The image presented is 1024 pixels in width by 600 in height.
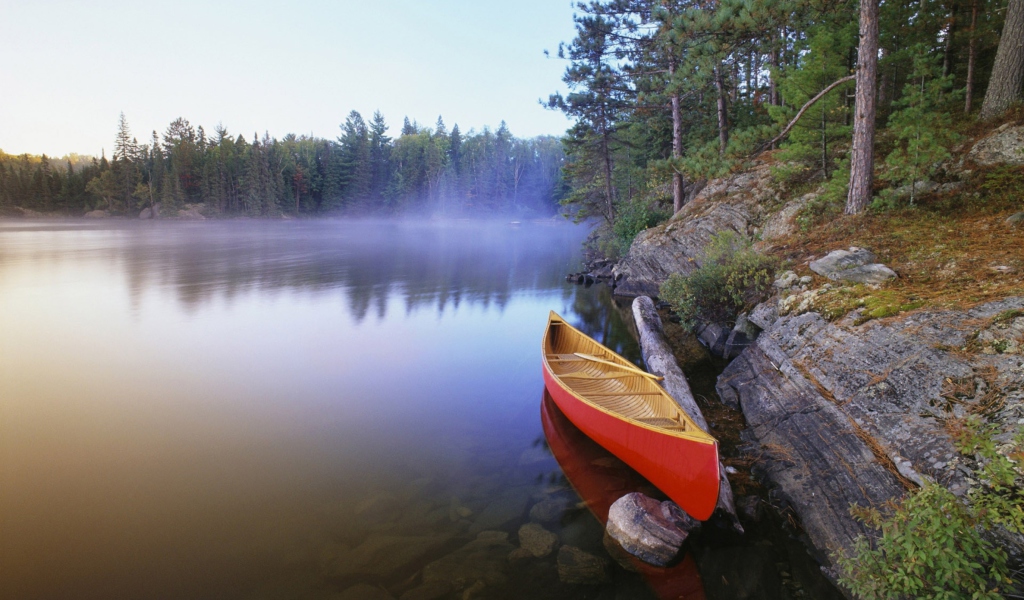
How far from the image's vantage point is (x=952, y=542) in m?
2.73


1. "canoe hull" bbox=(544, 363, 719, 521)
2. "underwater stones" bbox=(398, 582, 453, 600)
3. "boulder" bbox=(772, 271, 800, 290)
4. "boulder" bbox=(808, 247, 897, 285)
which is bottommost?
"underwater stones" bbox=(398, 582, 453, 600)

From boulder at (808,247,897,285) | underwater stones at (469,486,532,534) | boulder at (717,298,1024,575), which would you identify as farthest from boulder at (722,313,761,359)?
underwater stones at (469,486,532,534)

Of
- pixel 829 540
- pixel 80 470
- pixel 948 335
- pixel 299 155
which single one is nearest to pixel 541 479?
pixel 829 540

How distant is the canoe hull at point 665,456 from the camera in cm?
444

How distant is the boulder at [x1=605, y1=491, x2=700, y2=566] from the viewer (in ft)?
14.7

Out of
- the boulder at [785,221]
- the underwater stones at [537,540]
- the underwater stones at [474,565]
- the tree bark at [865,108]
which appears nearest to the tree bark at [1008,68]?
the tree bark at [865,108]

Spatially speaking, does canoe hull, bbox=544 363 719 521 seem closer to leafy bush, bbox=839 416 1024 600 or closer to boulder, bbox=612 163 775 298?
leafy bush, bbox=839 416 1024 600

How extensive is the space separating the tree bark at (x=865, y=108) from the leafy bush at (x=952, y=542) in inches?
295

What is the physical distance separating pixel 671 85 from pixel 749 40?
84.4 inches

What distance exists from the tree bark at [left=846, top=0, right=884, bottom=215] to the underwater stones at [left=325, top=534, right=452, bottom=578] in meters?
9.91

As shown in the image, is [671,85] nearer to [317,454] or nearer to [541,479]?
[541,479]

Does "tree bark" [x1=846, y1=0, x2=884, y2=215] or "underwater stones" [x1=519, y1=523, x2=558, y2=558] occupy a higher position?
"tree bark" [x1=846, y1=0, x2=884, y2=215]

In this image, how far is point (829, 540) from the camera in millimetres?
4348

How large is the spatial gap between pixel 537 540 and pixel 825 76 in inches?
482
